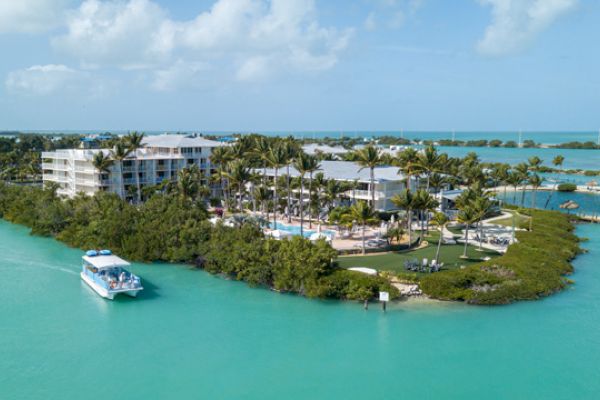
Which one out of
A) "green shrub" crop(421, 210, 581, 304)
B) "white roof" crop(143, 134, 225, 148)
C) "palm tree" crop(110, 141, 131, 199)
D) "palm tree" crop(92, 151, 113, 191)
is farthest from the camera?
"white roof" crop(143, 134, 225, 148)

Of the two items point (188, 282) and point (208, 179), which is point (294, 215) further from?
point (188, 282)

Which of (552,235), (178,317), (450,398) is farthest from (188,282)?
(552,235)

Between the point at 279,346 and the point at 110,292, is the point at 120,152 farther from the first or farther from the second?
the point at 279,346

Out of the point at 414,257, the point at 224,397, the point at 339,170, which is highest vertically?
the point at 339,170

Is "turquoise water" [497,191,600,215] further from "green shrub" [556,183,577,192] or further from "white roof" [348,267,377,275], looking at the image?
"white roof" [348,267,377,275]

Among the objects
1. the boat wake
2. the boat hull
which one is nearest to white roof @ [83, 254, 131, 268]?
the boat hull

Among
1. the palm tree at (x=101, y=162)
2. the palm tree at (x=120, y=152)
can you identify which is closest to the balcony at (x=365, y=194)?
the palm tree at (x=120, y=152)

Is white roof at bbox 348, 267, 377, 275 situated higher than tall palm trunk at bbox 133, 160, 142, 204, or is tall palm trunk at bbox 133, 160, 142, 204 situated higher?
tall palm trunk at bbox 133, 160, 142, 204
